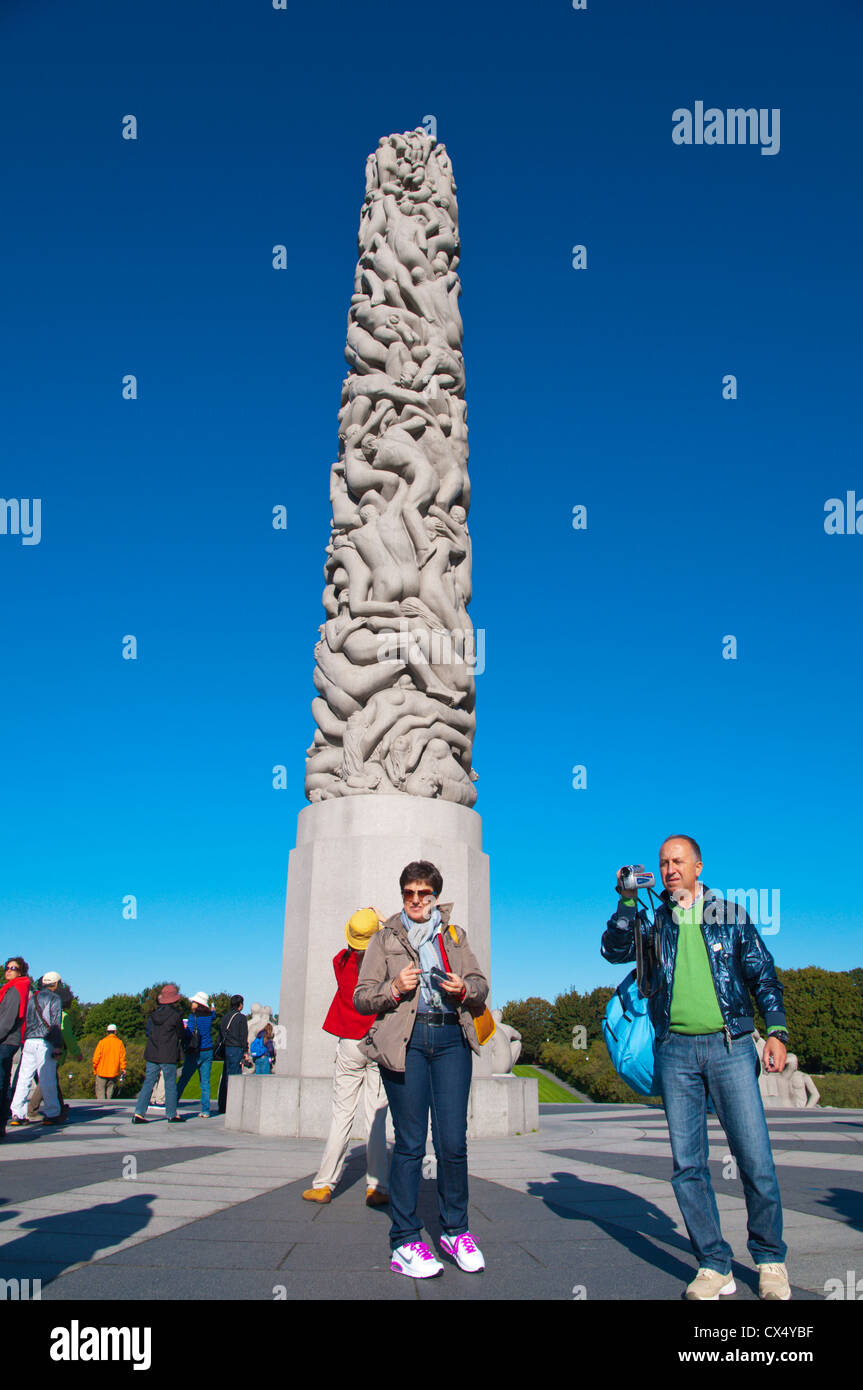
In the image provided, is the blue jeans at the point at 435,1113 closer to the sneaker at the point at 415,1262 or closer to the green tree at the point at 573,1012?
the sneaker at the point at 415,1262

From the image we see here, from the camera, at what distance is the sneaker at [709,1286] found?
10.5ft

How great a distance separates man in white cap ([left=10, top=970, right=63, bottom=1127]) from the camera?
9078 mm

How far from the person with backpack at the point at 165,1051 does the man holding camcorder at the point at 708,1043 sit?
7.54m

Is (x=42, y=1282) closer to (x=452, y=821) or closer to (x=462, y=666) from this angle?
(x=452, y=821)

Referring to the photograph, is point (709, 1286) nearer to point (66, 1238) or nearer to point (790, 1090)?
point (66, 1238)

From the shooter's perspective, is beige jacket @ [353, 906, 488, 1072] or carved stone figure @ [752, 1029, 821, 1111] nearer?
beige jacket @ [353, 906, 488, 1072]

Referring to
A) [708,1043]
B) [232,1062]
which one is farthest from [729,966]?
[232,1062]

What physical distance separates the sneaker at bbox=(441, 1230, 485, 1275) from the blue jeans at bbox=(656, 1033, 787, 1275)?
0.83m

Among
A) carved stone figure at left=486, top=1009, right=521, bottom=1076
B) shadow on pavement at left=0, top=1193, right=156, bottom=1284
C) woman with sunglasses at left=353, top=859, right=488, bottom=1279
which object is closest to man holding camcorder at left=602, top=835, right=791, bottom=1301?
woman with sunglasses at left=353, top=859, right=488, bottom=1279

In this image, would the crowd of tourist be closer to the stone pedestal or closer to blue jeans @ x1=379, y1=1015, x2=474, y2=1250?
the stone pedestal

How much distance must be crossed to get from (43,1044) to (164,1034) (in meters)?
1.32

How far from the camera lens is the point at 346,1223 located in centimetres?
457

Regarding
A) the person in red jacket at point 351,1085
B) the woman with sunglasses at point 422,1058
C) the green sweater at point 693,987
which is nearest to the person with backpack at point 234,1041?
the person in red jacket at point 351,1085

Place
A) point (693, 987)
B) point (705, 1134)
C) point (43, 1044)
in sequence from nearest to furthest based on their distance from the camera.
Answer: point (705, 1134) → point (693, 987) → point (43, 1044)
